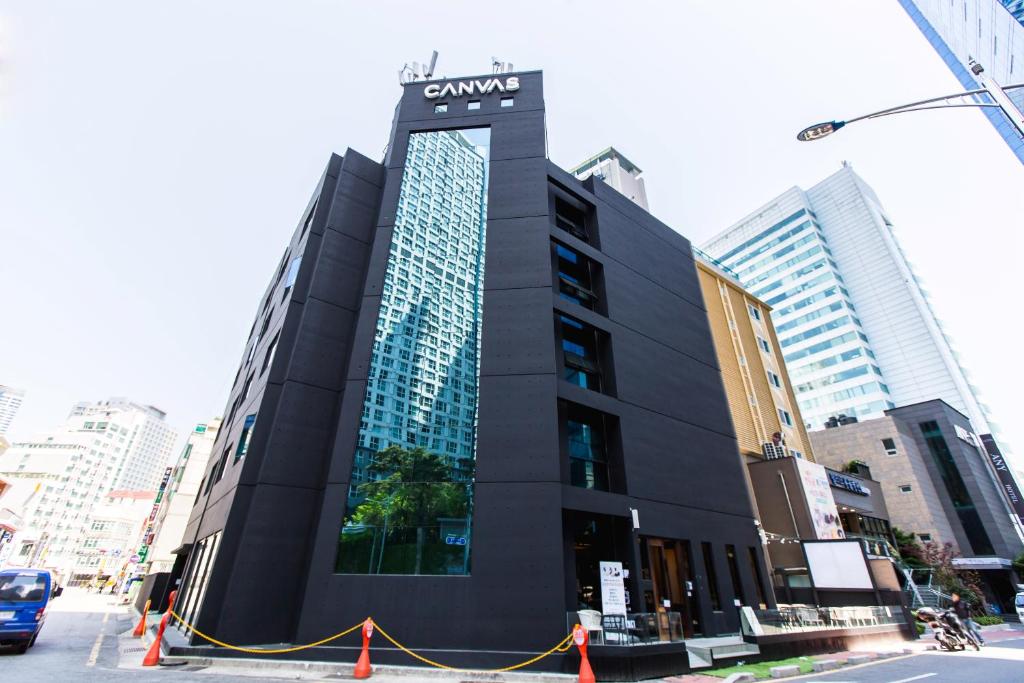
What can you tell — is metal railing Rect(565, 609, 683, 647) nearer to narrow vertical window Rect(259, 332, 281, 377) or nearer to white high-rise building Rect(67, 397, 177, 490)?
narrow vertical window Rect(259, 332, 281, 377)

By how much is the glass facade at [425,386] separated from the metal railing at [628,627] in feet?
12.9

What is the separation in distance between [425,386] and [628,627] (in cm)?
1002

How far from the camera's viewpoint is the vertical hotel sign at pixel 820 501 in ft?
93.8

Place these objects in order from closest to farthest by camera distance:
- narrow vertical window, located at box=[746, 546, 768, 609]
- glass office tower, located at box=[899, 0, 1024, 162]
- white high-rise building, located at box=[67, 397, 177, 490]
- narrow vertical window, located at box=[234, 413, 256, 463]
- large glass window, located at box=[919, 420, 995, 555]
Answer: narrow vertical window, located at box=[234, 413, 256, 463], narrow vertical window, located at box=[746, 546, 768, 609], glass office tower, located at box=[899, 0, 1024, 162], large glass window, located at box=[919, 420, 995, 555], white high-rise building, located at box=[67, 397, 177, 490]

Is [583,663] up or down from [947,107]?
down

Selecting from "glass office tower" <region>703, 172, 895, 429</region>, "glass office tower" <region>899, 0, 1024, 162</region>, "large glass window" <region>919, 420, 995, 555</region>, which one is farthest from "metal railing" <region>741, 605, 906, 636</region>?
"glass office tower" <region>703, 172, 895, 429</region>

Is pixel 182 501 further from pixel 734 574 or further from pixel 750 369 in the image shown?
pixel 750 369

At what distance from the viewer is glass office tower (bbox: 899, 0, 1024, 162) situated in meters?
28.0

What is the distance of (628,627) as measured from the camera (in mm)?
12406

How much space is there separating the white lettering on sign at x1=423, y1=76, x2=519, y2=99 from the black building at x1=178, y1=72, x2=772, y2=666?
0.13 meters

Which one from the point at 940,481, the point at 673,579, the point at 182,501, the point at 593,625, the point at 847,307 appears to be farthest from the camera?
the point at 847,307

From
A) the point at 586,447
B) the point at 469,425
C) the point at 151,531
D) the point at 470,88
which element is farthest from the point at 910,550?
the point at 151,531

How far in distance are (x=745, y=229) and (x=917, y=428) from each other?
62.5m

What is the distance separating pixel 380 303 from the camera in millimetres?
18641
